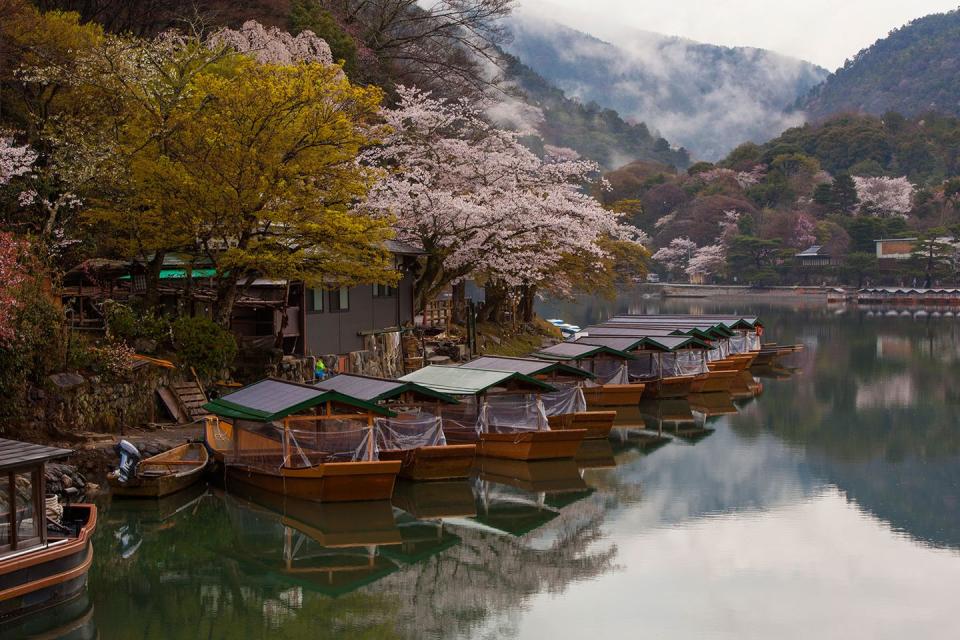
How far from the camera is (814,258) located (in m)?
114

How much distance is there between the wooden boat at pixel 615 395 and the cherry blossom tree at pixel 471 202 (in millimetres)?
7664

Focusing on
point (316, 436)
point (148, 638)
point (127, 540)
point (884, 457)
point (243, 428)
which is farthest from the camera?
point (884, 457)

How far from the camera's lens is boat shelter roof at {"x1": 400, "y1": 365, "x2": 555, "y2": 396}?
2469 centimetres

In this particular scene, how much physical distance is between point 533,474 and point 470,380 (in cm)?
285

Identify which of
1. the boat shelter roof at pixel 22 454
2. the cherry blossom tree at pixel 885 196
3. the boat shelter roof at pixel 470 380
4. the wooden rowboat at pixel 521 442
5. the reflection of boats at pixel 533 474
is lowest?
the reflection of boats at pixel 533 474

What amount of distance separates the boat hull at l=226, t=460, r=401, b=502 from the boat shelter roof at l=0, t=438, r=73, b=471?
661 centimetres

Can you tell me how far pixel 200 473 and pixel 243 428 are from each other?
134 centimetres

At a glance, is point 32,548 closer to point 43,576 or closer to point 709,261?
point 43,576

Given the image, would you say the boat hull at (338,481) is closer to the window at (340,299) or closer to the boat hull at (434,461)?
the boat hull at (434,461)

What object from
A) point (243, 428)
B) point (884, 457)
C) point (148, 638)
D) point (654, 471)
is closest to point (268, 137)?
point (243, 428)

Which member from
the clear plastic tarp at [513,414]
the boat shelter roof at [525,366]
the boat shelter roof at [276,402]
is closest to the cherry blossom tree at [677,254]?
the boat shelter roof at [525,366]

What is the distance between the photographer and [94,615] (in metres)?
15.3

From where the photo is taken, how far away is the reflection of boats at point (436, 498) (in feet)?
71.0

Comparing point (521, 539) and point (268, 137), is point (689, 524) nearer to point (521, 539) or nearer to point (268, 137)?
point (521, 539)
